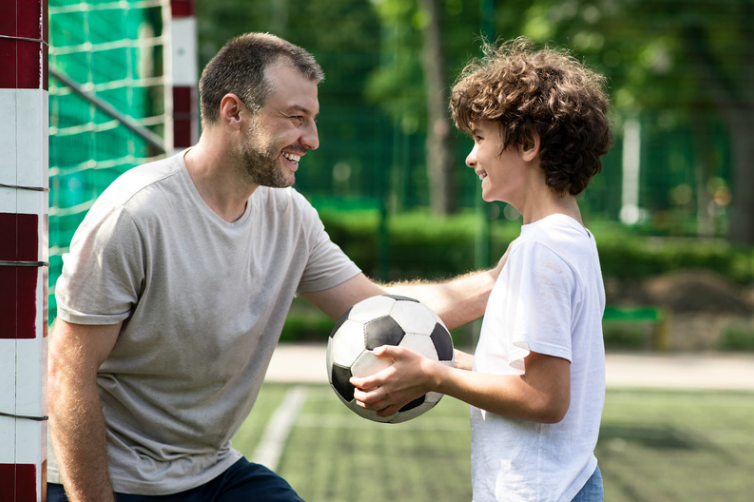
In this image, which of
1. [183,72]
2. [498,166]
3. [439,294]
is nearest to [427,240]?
[183,72]

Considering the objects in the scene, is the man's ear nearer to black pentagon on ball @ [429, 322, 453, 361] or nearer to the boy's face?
the boy's face

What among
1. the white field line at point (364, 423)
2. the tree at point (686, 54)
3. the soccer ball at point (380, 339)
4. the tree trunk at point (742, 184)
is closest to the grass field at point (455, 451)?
the white field line at point (364, 423)

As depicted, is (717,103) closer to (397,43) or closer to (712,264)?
(712,264)

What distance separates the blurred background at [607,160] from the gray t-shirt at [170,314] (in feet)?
16.1

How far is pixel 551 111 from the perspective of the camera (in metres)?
1.96

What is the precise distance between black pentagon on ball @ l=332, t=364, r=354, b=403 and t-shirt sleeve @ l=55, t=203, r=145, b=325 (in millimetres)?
570

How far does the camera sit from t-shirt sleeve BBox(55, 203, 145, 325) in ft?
6.70

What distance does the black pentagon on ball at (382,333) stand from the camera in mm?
2170

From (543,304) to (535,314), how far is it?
0.09 ft

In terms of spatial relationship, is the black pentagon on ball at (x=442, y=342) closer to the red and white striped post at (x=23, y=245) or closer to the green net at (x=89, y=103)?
the red and white striped post at (x=23, y=245)

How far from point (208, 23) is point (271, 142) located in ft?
33.4

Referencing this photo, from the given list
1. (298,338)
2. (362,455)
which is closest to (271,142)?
(362,455)

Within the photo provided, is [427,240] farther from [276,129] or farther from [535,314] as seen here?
[535,314]

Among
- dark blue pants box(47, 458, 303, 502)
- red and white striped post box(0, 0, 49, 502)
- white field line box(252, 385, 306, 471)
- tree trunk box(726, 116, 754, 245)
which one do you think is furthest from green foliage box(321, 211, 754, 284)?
red and white striped post box(0, 0, 49, 502)
